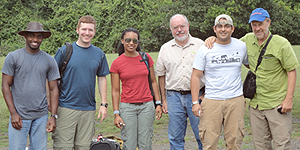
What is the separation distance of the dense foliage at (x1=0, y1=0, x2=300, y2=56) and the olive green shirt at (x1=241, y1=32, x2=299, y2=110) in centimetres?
2106

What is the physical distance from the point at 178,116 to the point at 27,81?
6.68ft

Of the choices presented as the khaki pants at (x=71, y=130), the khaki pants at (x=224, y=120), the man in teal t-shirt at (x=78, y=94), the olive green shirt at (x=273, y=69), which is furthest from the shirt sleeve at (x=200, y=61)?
the khaki pants at (x=71, y=130)

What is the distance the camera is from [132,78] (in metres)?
4.82

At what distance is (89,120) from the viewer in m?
4.80

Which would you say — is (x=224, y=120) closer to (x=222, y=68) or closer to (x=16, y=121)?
(x=222, y=68)

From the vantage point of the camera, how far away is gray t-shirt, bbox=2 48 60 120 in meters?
4.23

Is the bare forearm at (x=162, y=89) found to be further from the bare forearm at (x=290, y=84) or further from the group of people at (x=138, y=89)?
the bare forearm at (x=290, y=84)

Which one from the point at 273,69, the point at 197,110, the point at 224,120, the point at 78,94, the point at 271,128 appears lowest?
the point at 271,128

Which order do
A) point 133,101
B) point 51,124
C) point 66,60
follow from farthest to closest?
point 133,101
point 66,60
point 51,124

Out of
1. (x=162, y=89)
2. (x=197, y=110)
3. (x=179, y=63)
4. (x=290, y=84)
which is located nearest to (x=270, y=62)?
(x=290, y=84)

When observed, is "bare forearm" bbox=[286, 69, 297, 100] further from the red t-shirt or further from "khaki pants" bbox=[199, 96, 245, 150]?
the red t-shirt

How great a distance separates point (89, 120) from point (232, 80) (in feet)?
6.04

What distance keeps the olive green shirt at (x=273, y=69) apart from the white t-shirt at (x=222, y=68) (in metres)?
0.24

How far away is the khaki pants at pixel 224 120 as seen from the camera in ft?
15.1
